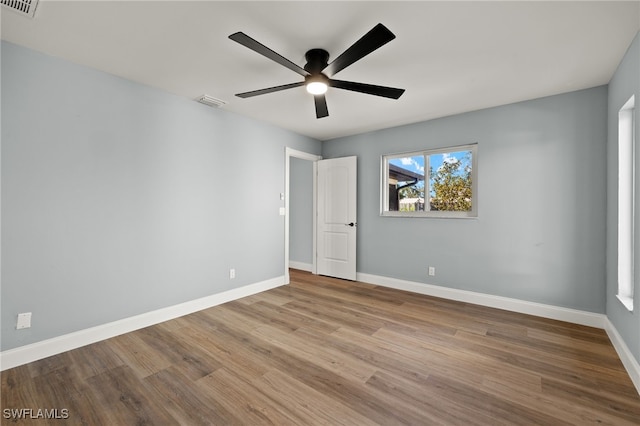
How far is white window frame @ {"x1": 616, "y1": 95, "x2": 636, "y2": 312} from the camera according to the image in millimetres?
2520

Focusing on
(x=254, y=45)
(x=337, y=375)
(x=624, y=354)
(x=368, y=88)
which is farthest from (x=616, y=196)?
(x=254, y=45)

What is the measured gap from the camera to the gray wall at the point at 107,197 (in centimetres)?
228

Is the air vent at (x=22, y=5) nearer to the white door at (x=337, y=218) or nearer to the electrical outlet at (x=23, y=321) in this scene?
the electrical outlet at (x=23, y=321)

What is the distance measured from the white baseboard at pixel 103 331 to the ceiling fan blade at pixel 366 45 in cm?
298

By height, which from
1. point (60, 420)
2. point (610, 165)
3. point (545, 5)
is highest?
point (545, 5)

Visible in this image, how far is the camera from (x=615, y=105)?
8.78 feet

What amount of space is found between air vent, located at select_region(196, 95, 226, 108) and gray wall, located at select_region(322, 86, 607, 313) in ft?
8.88

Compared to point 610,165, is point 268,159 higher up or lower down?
higher up

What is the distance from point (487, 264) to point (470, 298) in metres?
0.51

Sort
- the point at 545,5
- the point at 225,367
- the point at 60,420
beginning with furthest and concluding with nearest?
the point at 225,367 → the point at 545,5 → the point at 60,420

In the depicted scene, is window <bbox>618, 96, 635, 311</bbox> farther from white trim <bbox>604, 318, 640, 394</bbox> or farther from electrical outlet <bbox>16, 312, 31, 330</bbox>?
electrical outlet <bbox>16, 312, 31, 330</bbox>

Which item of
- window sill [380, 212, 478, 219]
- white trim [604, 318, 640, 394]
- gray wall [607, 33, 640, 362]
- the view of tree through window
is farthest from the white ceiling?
white trim [604, 318, 640, 394]

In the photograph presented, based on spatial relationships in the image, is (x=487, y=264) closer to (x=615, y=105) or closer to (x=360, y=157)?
(x=615, y=105)

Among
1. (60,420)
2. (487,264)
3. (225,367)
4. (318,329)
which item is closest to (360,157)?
(487,264)
